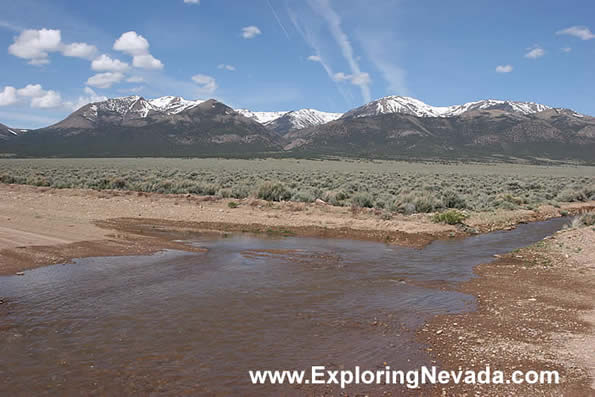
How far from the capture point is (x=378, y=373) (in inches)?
239

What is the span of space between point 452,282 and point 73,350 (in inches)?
335

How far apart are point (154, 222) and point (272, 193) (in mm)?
8348

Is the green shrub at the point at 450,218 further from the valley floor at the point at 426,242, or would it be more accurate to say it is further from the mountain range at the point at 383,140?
the mountain range at the point at 383,140

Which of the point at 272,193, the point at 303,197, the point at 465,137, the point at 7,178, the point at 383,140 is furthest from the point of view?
the point at 383,140

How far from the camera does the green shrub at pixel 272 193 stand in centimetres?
2564

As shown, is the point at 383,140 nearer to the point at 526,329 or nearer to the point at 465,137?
the point at 465,137

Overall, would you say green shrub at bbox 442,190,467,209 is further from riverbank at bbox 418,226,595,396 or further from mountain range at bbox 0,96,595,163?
mountain range at bbox 0,96,595,163

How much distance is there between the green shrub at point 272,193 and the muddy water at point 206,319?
12.5 meters

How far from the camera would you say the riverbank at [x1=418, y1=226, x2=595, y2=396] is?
580 cm

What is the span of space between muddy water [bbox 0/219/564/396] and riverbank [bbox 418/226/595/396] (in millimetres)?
550

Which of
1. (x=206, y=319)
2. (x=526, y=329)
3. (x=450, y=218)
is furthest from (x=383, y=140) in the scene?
(x=206, y=319)

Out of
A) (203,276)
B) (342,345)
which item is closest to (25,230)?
(203,276)

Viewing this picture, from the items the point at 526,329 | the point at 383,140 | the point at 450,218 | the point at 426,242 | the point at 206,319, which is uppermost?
the point at 383,140

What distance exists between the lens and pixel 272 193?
84.6 ft
